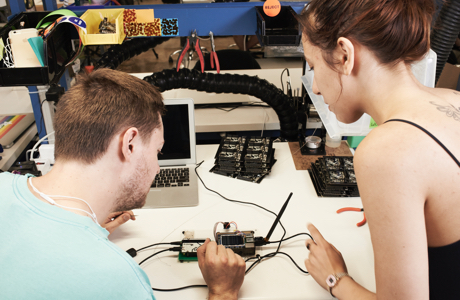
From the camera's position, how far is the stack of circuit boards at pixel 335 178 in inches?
54.4

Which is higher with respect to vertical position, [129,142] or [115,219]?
[129,142]

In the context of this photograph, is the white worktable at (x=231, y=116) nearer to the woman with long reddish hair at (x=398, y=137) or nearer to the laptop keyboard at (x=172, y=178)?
the laptop keyboard at (x=172, y=178)

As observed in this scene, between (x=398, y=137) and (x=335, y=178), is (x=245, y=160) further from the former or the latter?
(x=398, y=137)


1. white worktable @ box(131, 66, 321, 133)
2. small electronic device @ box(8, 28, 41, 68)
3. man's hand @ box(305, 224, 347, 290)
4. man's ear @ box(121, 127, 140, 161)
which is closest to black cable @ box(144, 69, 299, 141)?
white worktable @ box(131, 66, 321, 133)

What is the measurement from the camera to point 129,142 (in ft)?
2.66

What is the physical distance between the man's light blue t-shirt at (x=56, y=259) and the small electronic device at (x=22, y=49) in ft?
2.35

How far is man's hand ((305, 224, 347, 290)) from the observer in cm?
101

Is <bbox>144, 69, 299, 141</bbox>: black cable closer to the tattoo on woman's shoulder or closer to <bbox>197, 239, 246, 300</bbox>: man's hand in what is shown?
<bbox>197, 239, 246, 300</bbox>: man's hand

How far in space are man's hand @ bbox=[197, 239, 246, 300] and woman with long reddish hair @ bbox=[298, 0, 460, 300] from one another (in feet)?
1.29

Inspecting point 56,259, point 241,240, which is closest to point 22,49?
point 56,259

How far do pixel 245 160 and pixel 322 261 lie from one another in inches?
24.5

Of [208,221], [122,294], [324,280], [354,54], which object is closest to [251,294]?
[324,280]

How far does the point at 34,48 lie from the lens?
118 cm

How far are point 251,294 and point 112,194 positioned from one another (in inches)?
19.9
